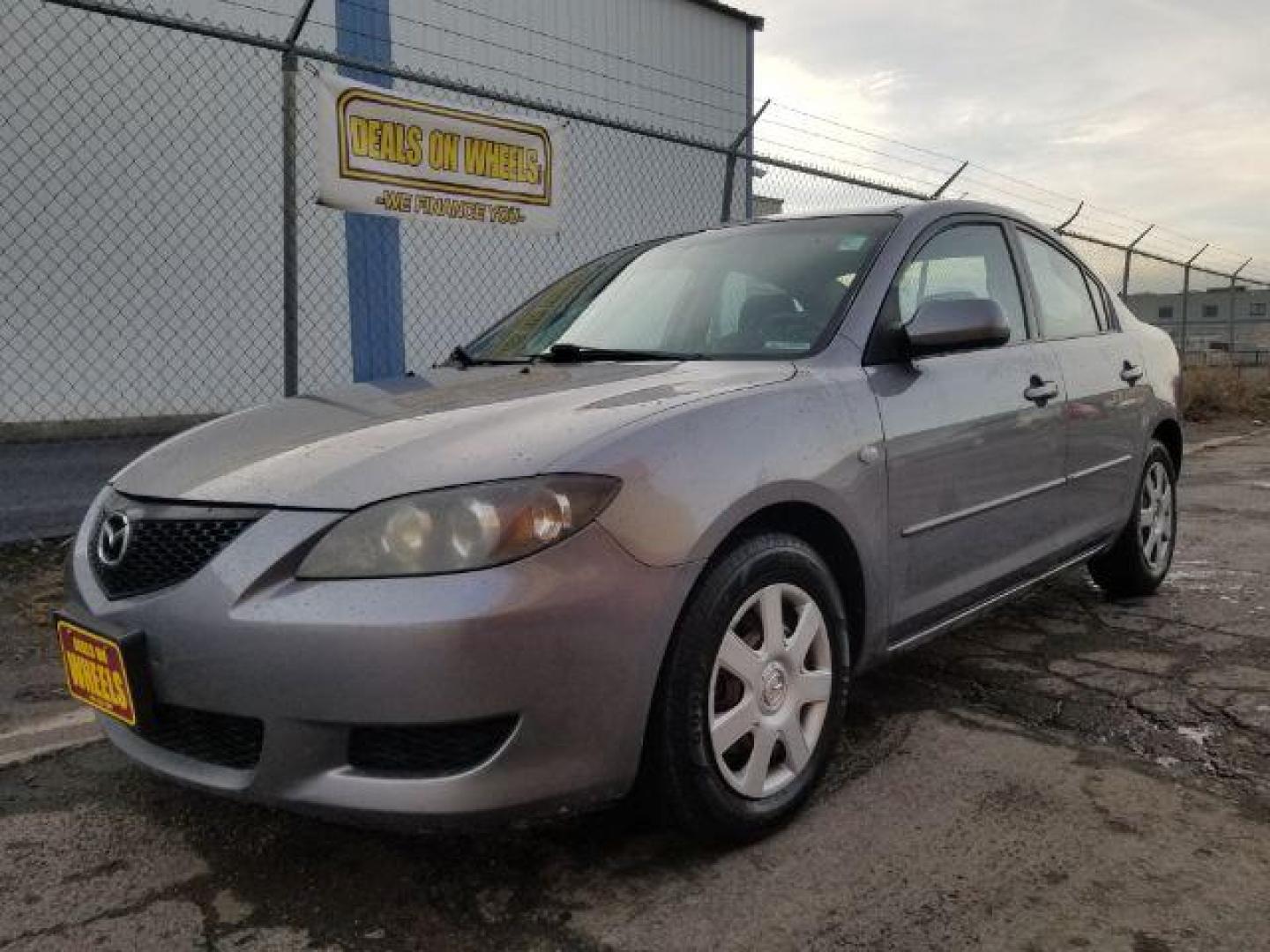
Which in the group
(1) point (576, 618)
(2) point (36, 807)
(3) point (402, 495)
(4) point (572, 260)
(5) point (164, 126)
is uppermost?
(5) point (164, 126)

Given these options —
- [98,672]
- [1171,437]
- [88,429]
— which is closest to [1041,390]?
[1171,437]

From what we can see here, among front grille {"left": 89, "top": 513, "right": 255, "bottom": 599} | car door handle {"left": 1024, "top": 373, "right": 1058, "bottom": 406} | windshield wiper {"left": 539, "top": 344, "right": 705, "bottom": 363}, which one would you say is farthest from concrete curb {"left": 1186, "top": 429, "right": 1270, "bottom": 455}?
front grille {"left": 89, "top": 513, "right": 255, "bottom": 599}

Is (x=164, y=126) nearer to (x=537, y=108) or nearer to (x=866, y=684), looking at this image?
(x=537, y=108)

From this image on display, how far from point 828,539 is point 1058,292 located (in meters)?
1.85

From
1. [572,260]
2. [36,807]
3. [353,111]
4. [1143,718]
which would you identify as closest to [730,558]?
[1143,718]

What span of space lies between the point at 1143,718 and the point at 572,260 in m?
8.56

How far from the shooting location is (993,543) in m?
3.03

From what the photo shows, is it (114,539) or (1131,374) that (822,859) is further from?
(1131,374)

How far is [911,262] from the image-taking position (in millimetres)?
2957

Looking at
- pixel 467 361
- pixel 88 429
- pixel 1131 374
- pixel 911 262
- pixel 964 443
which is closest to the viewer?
pixel 964 443

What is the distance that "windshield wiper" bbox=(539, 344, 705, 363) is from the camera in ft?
9.05

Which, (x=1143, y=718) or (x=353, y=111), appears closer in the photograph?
(x=1143, y=718)

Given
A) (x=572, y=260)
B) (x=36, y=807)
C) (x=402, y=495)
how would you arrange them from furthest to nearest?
1. (x=572, y=260)
2. (x=36, y=807)
3. (x=402, y=495)

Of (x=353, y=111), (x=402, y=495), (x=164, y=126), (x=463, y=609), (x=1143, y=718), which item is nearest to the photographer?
(x=463, y=609)
